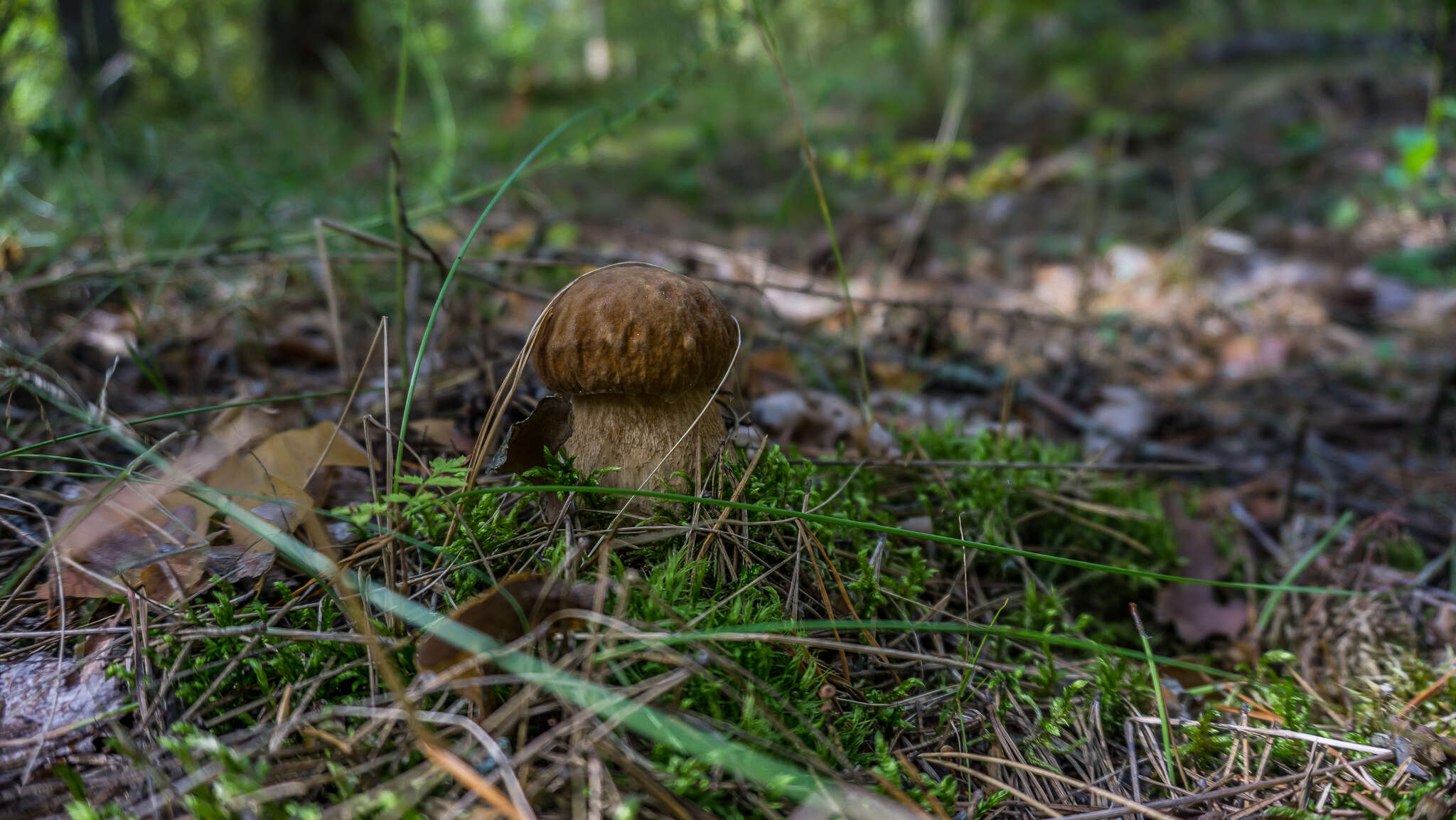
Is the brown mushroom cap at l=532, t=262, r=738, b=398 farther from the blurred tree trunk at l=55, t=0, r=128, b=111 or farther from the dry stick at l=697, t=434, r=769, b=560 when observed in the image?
the blurred tree trunk at l=55, t=0, r=128, b=111

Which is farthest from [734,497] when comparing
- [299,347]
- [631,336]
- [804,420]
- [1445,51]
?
[1445,51]

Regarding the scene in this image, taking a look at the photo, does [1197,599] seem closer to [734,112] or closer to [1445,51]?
[1445,51]

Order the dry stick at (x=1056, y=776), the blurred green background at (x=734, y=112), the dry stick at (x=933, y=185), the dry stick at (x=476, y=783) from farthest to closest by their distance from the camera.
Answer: the dry stick at (x=933, y=185)
the blurred green background at (x=734, y=112)
the dry stick at (x=1056, y=776)
the dry stick at (x=476, y=783)

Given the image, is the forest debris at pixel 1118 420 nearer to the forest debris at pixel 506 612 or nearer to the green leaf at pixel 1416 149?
the green leaf at pixel 1416 149

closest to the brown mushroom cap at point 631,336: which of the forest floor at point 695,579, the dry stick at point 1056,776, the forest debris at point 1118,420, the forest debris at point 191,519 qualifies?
the forest floor at point 695,579

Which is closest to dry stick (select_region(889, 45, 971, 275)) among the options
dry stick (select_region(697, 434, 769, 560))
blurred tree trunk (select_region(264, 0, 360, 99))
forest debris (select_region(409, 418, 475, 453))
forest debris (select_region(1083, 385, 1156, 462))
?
forest debris (select_region(1083, 385, 1156, 462))
